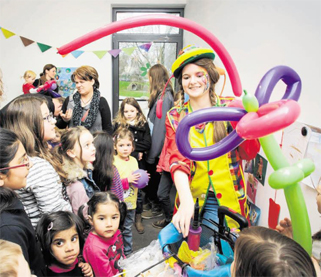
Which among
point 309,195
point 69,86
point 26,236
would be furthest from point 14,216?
point 69,86

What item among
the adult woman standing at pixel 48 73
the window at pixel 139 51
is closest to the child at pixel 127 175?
the adult woman standing at pixel 48 73

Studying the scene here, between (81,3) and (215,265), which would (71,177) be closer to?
(215,265)

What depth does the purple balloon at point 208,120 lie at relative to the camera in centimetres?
56

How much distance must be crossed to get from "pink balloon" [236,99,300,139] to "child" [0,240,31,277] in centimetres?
58

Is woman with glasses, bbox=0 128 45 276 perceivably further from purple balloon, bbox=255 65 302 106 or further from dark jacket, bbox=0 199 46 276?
purple balloon, bbox=255 65 302 106

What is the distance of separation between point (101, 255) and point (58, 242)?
0.68ft

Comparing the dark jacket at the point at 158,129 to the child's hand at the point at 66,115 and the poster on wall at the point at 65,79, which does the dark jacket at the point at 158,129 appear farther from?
the poster on wall at the point at 65,79

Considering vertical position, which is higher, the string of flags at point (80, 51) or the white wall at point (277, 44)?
the string of flags at point (80, 51)

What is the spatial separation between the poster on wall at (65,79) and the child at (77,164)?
293 centimetres

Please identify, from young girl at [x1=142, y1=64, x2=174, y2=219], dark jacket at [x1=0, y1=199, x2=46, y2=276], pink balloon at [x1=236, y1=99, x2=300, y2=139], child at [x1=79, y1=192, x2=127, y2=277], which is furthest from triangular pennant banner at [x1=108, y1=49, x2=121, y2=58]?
pink balloon at [x1=236, y1=99, x2=300, y2=139]

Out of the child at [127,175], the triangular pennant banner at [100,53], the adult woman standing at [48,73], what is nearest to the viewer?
the child at [127,175]

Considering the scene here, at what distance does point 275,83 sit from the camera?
0.58m

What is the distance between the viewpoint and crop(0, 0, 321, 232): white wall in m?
1.17

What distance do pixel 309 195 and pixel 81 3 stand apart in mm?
4005
